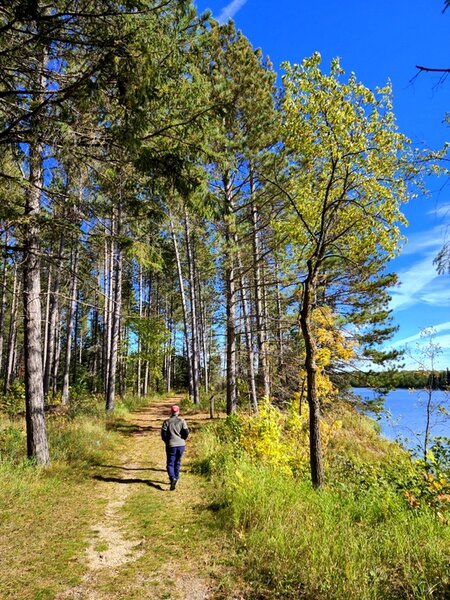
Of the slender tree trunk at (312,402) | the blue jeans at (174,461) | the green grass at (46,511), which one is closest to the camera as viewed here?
the green grass at (46,511)

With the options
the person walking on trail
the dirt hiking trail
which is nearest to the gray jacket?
the person walking on trail

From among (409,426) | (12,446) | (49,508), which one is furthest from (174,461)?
(409,426)

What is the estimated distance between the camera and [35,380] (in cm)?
807

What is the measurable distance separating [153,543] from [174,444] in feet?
8.95

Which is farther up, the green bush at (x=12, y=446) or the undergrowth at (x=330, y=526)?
the green bush at (x=12, y=446)

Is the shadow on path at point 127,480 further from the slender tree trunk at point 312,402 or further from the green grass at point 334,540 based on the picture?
the slender tree trunk at point 312,402

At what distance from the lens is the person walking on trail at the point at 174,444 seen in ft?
25.3

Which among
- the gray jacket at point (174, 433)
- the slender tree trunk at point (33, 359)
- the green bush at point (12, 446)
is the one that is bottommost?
the green bush at point (12, 446)

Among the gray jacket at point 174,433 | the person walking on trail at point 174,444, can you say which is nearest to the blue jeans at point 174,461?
the person walking on trail at point 174,444

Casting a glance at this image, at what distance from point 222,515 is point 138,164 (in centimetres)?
570

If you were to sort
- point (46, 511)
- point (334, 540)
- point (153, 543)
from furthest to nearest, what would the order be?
point (46, 511) < point (153, 543) < point (334, 540)

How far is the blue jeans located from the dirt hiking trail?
301 mm

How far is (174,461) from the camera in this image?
25.6 ft

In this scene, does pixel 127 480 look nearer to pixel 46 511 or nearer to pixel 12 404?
pixel 46 511
